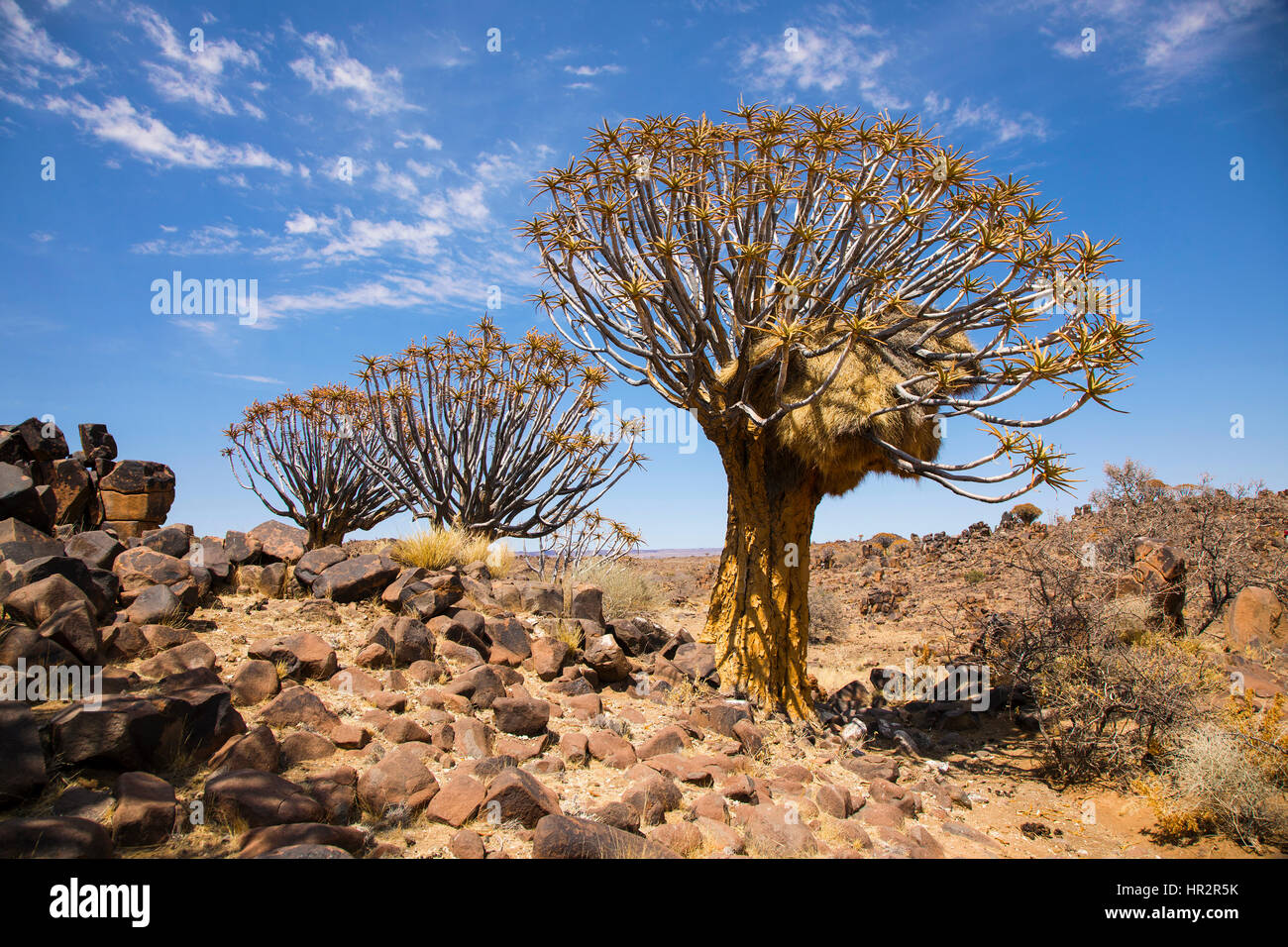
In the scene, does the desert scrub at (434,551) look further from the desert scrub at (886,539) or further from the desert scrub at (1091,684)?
the desert scrub at (886,539)

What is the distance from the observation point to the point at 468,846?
3.23 meters

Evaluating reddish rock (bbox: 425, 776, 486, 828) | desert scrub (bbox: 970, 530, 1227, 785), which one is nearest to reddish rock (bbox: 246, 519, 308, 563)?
reddish rock (bbox: 425, 776, 486, 828)

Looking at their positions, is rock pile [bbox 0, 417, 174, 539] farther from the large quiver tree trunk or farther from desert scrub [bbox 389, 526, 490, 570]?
the large quiver tree trunk

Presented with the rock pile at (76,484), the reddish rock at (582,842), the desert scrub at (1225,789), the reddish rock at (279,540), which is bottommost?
the desert scrub at (1225,789)

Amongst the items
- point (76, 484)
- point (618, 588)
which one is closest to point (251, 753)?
point (618, 588)

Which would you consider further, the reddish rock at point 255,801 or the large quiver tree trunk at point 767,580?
the large quiver tree trunk at point 767,580

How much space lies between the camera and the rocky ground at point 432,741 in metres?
3.25

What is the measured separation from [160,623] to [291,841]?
324 cm

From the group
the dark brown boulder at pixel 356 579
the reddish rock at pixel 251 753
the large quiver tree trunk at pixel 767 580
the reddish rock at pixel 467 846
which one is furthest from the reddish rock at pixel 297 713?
the large quiver tree trunk at pixel 767 580

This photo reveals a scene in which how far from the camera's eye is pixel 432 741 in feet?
14.8

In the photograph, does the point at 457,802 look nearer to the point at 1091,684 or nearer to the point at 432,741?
the point at 432,741

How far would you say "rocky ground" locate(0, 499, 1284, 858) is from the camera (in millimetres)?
3250

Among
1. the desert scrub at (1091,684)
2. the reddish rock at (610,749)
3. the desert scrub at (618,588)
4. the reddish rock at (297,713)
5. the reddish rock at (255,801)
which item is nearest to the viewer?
the reddish rock at (255,801)
